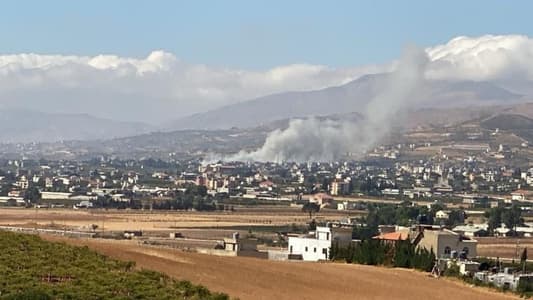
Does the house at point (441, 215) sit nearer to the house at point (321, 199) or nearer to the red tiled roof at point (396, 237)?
the house at point (321, 199)

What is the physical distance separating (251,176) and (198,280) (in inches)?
5603

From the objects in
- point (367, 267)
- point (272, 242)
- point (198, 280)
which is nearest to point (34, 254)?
point (198, 280)

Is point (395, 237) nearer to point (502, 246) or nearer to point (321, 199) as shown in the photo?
point (502, 246)

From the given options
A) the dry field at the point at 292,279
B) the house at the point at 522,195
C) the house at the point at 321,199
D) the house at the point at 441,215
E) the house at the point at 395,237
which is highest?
the house at the point at 522,195

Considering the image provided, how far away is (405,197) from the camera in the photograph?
133875 mm

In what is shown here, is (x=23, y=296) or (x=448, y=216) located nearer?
(x=23, y=296)

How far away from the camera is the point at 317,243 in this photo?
58500 mm

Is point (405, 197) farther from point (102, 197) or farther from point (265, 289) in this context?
point (265, 289)

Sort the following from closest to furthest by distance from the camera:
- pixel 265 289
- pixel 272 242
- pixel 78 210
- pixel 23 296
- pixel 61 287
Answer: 1. pixel 23 296
2. pixel 61 287
3. pixel 265 289
4. pixel 272 242
5. pixel 78 210

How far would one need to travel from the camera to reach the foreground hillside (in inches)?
990

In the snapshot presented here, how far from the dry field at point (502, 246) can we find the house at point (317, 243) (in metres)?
11.5

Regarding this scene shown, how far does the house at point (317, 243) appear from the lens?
57.9m

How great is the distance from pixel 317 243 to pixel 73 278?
31.4m

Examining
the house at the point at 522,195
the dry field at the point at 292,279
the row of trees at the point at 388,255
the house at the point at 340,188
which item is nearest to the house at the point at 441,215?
the house at the point at 522,195
